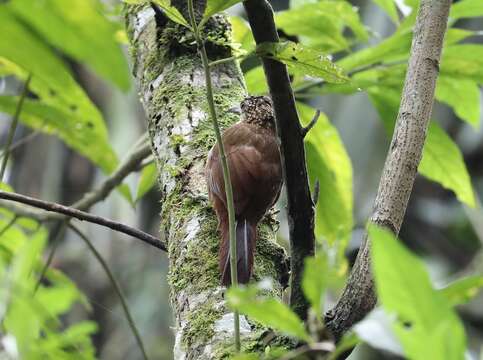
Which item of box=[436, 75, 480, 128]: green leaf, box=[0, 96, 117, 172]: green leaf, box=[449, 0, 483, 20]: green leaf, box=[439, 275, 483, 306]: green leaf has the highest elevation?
box=[449, 0, 483, 20]: green leaf

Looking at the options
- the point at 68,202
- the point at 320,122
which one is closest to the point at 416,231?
the point at 68,202

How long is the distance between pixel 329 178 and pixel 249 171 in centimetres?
42

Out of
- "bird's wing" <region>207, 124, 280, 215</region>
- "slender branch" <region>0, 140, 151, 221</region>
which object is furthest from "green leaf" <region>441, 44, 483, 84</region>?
"slender branch" <region>0, 140, 151, 221</region>

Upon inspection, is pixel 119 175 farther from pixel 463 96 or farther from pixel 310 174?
pixel 463 96

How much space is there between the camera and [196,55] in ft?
7.89

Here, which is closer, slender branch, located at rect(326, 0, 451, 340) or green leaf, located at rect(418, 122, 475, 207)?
slender branch, located at rect(326, 0, 451, 340)

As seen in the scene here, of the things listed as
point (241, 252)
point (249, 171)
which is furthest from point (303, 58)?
point (249, 171)

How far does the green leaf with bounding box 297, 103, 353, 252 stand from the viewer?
2600 mm

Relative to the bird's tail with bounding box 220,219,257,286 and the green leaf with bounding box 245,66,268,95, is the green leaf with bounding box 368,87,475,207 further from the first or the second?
the bird's tail with bounding box 220,219,257,286

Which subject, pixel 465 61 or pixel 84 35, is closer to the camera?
pixel 84 35

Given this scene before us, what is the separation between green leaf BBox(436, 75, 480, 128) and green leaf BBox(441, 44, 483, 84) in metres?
0.14

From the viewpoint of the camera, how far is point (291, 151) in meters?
1.66

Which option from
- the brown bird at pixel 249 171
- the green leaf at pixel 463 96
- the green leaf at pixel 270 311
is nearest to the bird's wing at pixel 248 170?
the brown bird at pixel 249 171

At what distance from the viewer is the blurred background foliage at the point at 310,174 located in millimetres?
786
